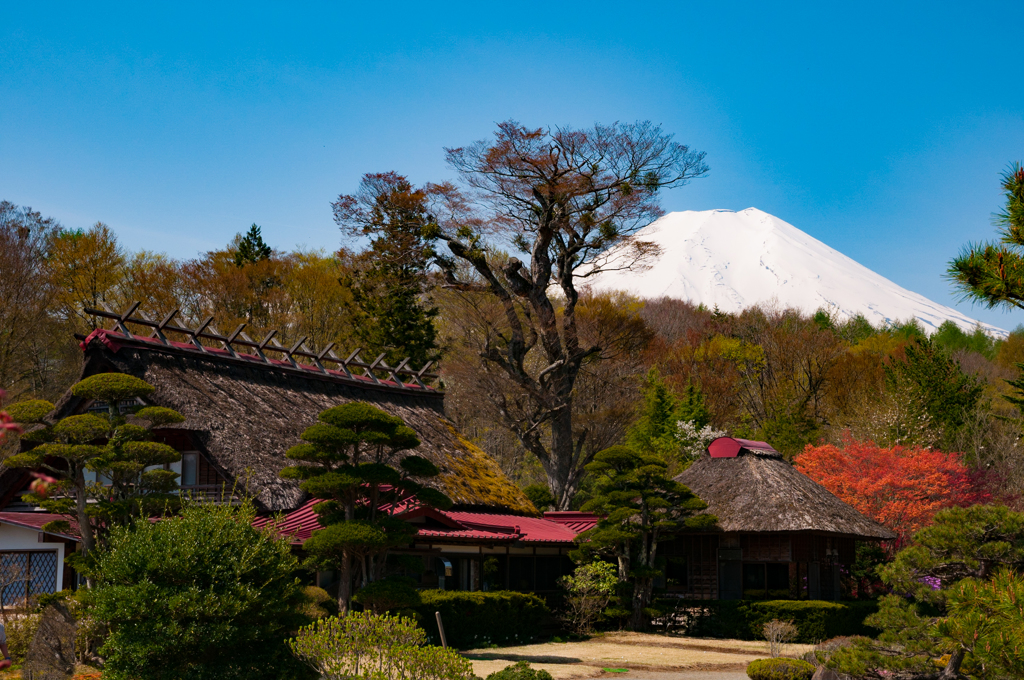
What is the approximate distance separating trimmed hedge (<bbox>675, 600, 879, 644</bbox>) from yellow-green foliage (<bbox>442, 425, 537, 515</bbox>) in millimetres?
5250

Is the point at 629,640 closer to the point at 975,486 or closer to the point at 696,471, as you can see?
the point at 696,471

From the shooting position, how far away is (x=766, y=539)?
2419 cm

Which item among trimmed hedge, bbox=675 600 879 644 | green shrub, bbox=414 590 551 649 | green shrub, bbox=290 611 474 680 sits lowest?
trimmed hedge, bbox=675 600 879 644

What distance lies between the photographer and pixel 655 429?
137 feet

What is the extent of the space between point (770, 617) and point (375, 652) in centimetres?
1541

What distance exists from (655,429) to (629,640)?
2061 centimetres

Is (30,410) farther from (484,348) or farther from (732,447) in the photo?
(484,348)

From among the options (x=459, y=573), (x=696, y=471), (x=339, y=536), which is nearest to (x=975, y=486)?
(x=696, y=471)

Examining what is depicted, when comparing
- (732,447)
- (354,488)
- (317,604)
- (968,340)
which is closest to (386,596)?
(317,604)

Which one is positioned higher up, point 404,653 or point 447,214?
point 447,214

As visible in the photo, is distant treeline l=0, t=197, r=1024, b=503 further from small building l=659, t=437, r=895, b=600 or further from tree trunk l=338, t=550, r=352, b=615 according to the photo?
tree trunk l=338, t=550, r=352, b=615

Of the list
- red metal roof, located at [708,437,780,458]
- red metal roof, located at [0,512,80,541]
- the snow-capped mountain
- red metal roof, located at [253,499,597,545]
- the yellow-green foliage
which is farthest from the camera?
the snow-capped mountain

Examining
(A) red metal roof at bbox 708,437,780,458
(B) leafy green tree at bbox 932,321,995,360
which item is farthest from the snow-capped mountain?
(A) red metal roof at bbox 708,437,780,458

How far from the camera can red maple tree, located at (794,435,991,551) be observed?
28031mm
